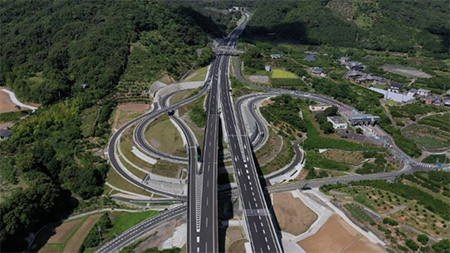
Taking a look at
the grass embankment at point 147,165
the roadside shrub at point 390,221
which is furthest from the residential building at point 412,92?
the grass embankment at point 147,165

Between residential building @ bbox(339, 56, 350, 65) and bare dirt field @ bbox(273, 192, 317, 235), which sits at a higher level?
residential building @ bbox(339, 56, 350, 65)

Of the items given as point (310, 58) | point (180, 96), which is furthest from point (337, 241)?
point (310, 58)

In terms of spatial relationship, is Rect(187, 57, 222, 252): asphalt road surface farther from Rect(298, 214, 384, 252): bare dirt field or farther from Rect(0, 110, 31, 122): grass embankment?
Rect(0, 110, 31, 122): grass embankment

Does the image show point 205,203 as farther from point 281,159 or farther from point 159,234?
point 281,159

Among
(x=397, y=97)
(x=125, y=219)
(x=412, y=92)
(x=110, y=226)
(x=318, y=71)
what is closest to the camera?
(x=110, y=226)

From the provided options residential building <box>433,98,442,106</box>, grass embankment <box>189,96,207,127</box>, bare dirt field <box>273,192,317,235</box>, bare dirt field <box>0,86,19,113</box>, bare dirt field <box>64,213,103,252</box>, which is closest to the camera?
bare dirt field <box>64,213,103,252</box>

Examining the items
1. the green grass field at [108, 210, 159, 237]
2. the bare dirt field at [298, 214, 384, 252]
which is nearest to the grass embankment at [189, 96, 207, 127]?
the green grass field at [108, 210, 159, 237]
